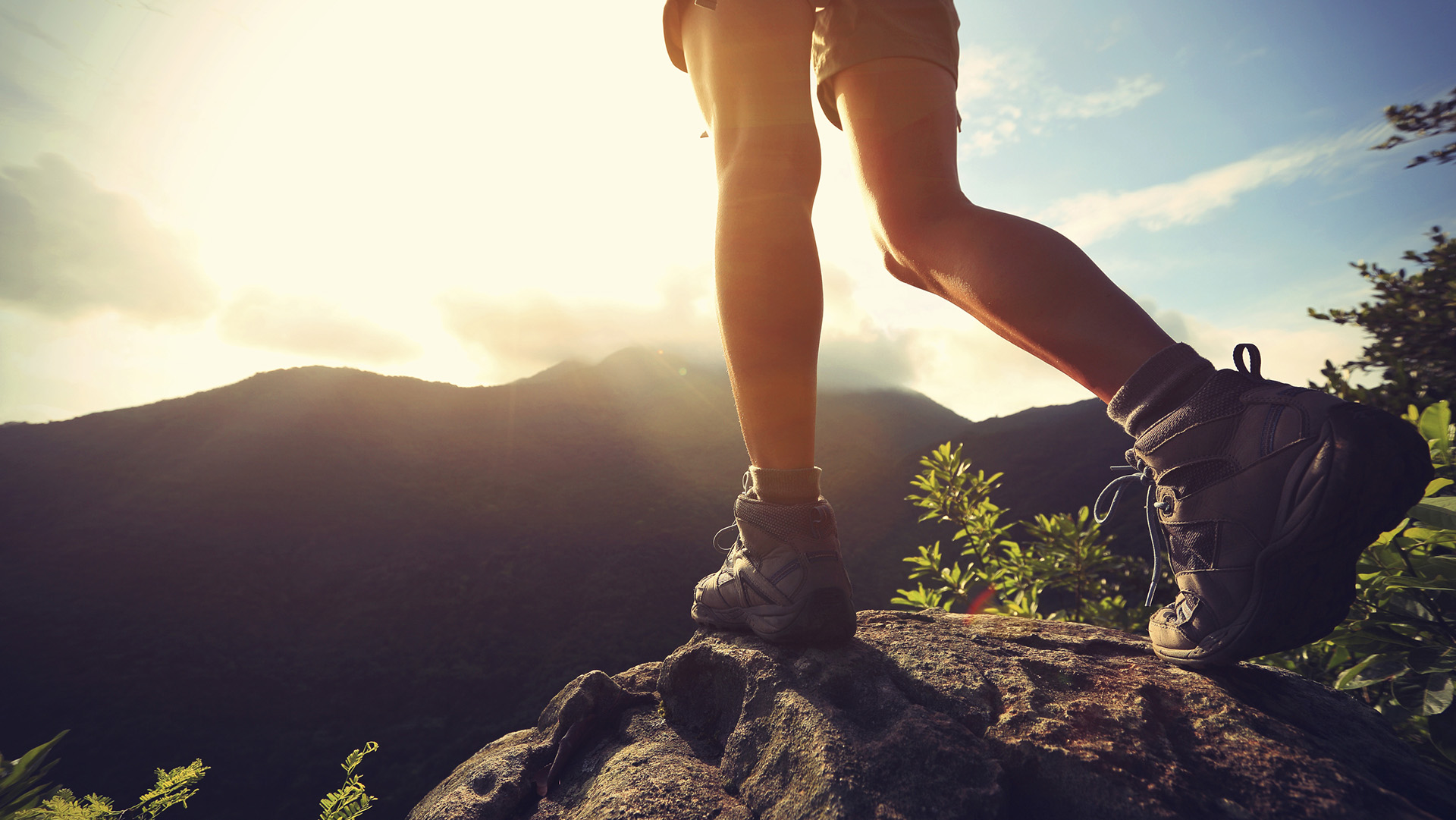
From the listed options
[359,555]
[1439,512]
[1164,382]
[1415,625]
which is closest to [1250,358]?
[1164,382]

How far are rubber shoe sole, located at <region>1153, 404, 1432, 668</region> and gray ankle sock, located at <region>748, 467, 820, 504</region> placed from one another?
72cm

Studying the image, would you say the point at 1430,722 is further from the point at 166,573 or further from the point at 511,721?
the point at 166,573

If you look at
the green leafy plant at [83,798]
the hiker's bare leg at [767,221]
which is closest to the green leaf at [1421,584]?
the hiker's bare leg at [767,221]

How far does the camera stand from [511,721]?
5.35 m

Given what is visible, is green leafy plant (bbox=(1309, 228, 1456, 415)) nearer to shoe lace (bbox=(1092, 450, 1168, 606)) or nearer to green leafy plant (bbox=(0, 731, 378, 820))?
shoe lace (bbox=(1092, 450, 1168, 606))

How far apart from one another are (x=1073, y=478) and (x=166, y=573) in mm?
11964

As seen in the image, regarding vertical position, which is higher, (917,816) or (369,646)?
(917,816)

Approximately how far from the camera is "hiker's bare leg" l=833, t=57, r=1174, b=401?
3.27 ft

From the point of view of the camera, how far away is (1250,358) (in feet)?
3.23

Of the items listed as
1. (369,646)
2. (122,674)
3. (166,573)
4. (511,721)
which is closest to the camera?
(511,721)

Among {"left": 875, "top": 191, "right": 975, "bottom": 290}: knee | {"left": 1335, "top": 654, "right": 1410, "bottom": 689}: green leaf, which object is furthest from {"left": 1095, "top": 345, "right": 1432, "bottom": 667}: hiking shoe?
{"left": 875, "top": 191, "right": 975, "bottom": 290}: knee

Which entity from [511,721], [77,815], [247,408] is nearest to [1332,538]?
[77,815]

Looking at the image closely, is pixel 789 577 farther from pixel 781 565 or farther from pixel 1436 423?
pixel 1436 423

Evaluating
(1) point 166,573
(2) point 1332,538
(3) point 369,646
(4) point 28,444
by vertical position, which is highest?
(4) point 28,444
